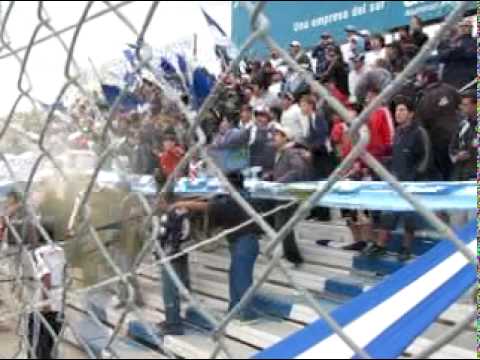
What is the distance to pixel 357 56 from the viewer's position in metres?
2.06

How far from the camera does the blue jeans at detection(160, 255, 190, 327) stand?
80 centimetres

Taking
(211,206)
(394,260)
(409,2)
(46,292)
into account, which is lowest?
(394,260)

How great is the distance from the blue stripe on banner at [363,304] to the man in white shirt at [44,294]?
0.34 meters

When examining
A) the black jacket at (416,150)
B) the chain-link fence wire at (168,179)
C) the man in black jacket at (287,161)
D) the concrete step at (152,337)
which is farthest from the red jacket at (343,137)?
the black jacket at (416,150)

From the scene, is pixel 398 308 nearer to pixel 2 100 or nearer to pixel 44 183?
pixel 44 183

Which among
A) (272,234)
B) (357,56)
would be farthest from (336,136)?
(357,56)

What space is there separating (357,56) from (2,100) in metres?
1.37

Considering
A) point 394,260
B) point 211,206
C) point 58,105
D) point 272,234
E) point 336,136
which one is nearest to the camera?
point 272,234

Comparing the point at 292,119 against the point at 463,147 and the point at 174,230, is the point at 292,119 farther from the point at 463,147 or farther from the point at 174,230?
the point at 463,147

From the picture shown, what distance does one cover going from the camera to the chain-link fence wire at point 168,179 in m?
0.48

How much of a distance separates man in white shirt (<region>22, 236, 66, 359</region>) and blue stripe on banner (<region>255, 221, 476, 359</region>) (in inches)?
13.3

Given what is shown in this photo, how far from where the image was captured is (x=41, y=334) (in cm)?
102

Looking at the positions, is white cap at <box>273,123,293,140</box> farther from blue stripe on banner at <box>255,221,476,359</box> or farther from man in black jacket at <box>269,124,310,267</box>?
blue stripe on banner at <box>255,221,476,359</box>

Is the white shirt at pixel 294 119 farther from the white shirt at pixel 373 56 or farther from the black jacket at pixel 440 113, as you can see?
the black jacket at pixel 440 113
